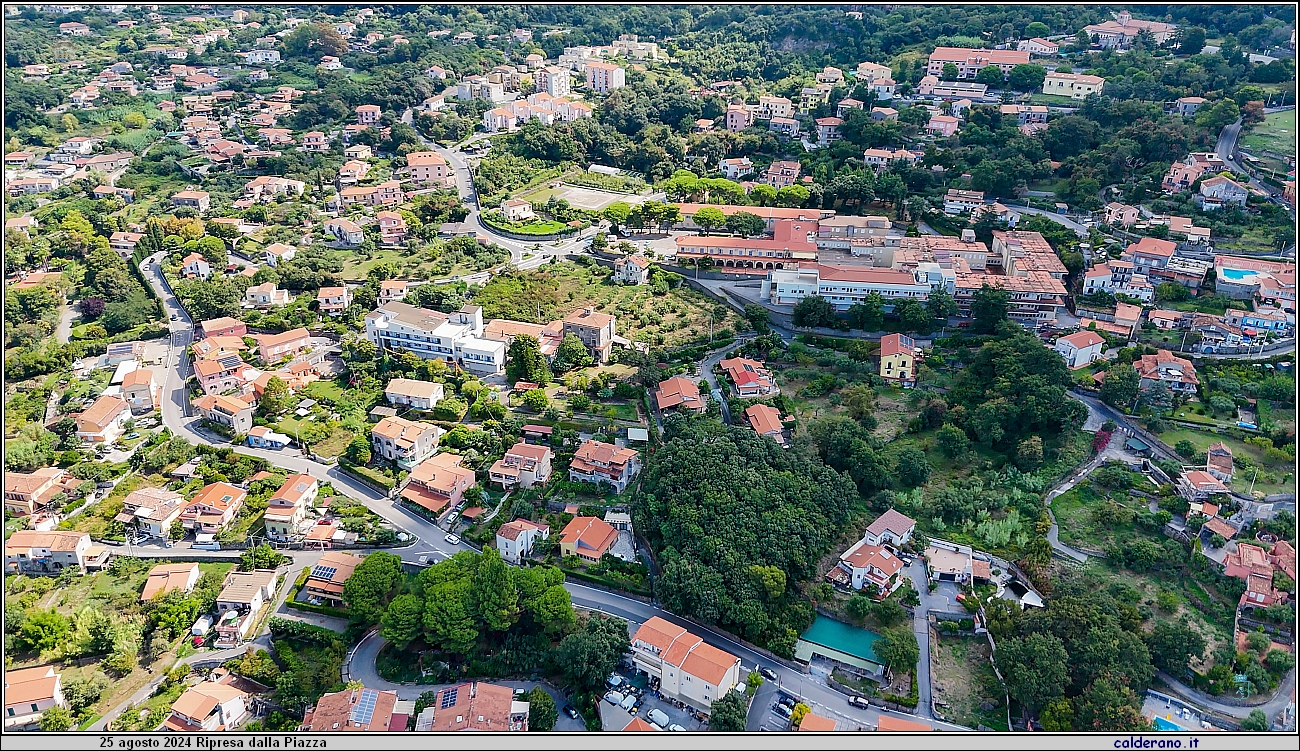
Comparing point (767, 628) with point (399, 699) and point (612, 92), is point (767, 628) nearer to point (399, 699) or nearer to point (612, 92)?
point (399, 699)

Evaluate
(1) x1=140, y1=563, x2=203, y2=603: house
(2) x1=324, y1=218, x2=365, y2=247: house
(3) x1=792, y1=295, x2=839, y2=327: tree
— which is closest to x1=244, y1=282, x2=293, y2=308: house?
(2) x1=324, y1=218, x2=365, y2=247: house

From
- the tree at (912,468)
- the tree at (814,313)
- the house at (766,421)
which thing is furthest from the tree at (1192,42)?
the house at (766,421)

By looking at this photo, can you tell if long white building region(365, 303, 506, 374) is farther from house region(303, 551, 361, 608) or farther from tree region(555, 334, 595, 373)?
house region(303, 551, 361, 608)

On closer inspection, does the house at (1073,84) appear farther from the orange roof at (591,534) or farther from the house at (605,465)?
the orange roof at (591,534)

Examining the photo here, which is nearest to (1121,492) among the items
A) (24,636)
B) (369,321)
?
(369,321)

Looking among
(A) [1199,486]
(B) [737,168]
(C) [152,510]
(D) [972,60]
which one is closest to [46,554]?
(C) [152,510]
